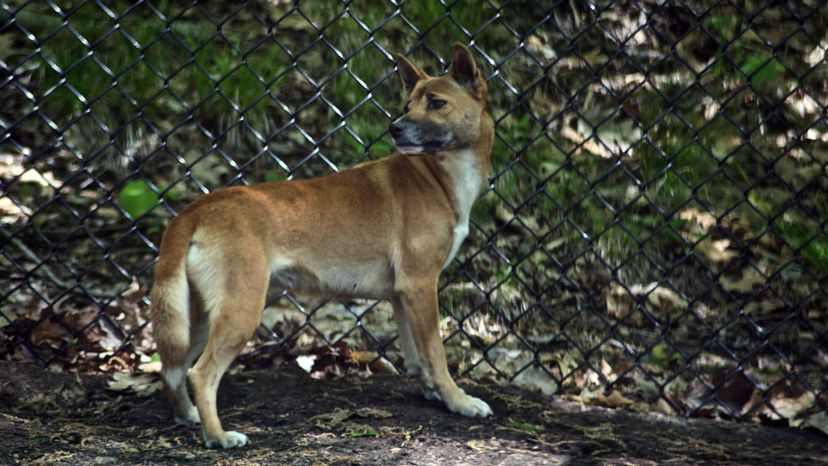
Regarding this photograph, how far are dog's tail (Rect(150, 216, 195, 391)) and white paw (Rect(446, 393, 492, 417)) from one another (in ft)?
3.26

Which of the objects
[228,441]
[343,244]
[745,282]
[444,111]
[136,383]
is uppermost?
[444,111]

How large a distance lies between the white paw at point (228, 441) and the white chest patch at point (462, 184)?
1.04m

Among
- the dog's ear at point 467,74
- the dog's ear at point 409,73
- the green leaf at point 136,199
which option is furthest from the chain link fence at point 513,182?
the dog's ear at point 467,74

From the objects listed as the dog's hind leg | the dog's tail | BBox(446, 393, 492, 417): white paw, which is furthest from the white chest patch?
the dog's tail

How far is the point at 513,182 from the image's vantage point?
18.2 feet

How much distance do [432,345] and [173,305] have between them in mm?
987

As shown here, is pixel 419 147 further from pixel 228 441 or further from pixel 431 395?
pixel 228 441

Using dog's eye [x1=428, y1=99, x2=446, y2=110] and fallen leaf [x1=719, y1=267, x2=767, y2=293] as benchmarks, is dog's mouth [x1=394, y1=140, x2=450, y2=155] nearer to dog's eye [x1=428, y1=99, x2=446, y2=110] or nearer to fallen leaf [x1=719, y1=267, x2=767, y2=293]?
dog's eye [x1=428, y1=99, x2=446, y2=110]

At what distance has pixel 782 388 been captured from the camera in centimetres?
446

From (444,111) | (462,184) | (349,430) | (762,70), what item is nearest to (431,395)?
(349,430)

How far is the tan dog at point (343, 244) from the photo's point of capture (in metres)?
3.45

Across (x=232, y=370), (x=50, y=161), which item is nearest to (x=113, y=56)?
(x=50, y=161)

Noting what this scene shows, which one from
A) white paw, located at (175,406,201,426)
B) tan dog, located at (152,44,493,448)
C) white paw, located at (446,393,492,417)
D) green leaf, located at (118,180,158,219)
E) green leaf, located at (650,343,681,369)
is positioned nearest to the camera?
tan dog, located at (152,44,493,448)

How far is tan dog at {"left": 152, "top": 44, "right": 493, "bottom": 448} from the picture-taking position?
345 centimetres
